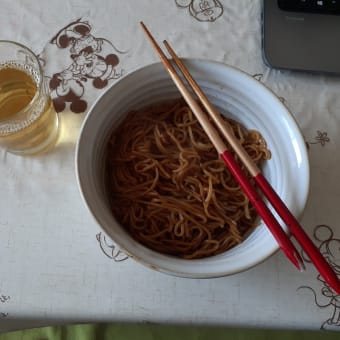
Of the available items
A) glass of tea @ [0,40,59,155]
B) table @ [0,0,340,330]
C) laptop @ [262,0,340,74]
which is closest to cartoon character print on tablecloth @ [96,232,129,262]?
table @ [0,0,340,330]

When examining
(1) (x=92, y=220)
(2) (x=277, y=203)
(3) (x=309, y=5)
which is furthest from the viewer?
(3) (x=309, y=5)

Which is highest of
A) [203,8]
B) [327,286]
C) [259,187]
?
[203,8]

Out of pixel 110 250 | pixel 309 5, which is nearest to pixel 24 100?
pixel 110 250

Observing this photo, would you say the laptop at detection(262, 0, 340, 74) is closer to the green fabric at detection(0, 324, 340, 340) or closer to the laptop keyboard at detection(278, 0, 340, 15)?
the laptop keyboard at detection(278, 0, 340, 15)

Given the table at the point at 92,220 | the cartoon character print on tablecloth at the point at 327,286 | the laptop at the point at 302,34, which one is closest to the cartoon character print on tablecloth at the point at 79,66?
the table at the point at 92,220

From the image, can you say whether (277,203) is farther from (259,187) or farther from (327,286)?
(327,286)

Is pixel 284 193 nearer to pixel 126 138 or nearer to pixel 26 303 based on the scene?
pixel 126 138

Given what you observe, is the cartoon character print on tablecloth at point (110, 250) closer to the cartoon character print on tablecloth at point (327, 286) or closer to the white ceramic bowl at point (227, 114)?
the white ceramic bowl at point (227, 114)
